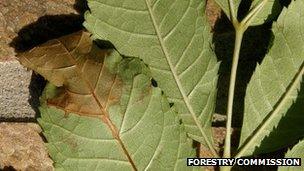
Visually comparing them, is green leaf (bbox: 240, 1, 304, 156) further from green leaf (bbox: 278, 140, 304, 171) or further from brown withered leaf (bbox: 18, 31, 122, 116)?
brown withered leaf (bbox: 18, 31, 122, 116)

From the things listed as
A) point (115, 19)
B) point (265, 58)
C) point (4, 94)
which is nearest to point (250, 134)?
point (265, 58)

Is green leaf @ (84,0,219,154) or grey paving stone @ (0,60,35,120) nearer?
green leaf @ (84,0,219,154)

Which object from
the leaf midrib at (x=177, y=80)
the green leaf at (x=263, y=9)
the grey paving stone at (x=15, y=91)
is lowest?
the grey paving stone at (x=15, y=91)

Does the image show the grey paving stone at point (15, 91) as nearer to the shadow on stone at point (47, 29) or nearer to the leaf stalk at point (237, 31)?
the shadow on stone at point (47, 29)

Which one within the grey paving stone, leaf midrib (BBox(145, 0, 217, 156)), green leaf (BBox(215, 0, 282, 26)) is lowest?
the grey paving stone

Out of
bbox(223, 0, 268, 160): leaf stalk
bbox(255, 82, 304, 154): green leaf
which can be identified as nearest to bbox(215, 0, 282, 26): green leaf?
bbox(223, 0, 268, 160): leaf stalk

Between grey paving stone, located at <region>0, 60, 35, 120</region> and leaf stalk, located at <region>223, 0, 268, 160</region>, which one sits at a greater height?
leaf stalk, located at <region>223, 0, 268, 160</region>

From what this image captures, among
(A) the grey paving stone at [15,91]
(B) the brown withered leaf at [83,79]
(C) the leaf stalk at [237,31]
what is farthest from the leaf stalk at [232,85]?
(A) the grey paving stone at [15,91]
